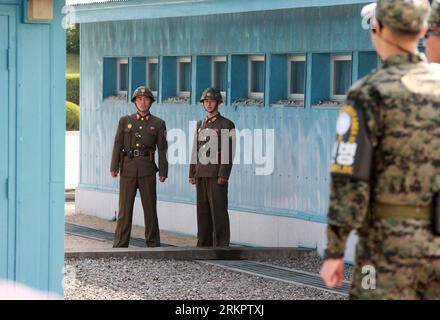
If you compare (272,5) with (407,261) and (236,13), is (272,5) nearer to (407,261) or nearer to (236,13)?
(236,13)

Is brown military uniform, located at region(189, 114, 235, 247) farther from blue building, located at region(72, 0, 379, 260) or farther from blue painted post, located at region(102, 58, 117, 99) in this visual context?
blue painted post, located at region(102, 58, 117, 99)

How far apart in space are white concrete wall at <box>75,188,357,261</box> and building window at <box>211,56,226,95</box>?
1.61 metres

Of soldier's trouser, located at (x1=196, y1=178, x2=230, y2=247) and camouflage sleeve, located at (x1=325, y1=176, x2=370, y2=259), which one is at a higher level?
camouflage sleeve, located at (x1=325, y1=176, x2=370, y2=259)

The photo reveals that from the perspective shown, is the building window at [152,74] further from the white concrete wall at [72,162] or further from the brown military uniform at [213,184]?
the white concrete wall at [72,162]

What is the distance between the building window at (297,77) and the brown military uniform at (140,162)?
1.59 metres

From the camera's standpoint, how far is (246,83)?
17.6m

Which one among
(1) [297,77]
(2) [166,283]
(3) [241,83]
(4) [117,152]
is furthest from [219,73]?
(2) [166,283]

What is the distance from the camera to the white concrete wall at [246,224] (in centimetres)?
1598

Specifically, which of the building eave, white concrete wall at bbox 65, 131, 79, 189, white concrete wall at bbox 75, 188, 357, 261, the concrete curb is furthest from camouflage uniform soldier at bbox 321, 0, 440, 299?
white concrete wall at bbox 65, 131, 79, 189

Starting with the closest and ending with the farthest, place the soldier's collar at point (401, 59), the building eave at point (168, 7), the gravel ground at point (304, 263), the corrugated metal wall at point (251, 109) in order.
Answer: the soldier's collar at point (401, 59) → the gravel ground at point (304, 263) → the building eave at point (168, 7) → the corrugated metal wall at point (251, 109)

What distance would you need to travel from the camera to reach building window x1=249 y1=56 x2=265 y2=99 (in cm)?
1736

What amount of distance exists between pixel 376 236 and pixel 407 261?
0.16 meters

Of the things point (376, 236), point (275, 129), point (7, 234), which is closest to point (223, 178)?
point (275, 129)

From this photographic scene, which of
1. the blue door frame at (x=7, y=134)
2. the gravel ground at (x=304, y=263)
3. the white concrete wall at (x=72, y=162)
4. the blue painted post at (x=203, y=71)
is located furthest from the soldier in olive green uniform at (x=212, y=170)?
the white concrete wall at (x=72, y=162)
